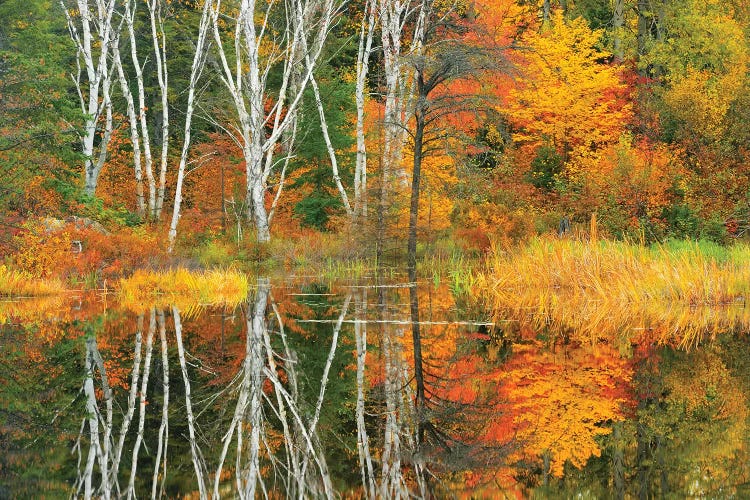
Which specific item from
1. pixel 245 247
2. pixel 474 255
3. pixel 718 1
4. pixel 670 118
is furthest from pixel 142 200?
pixel 718 1

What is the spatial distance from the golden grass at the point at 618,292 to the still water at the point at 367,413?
2.37 feet

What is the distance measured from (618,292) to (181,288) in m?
8.04

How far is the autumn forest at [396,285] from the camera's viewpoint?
17.4 feet

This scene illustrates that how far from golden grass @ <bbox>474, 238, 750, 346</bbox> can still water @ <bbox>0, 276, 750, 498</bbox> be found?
0.72 metres

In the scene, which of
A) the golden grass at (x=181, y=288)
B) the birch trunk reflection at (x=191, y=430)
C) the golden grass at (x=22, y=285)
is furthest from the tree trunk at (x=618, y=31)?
the birch trunk reflection at (x=191, y=430)

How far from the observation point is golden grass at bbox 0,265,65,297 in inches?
631

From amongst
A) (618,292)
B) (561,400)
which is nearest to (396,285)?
(618,292)

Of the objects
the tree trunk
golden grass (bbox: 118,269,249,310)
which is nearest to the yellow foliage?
the tree trunk

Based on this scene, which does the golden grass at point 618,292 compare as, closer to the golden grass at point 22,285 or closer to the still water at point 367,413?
the still water at point 367,413

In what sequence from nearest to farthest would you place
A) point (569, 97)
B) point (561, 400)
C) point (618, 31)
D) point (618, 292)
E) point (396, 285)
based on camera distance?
1. point (561, 400)
2. point (618, 292)
3. point (396, 285)
4. point (569, 97)
5. point (618, 31)

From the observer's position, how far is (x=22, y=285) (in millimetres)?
16250

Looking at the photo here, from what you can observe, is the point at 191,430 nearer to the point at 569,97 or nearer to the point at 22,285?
the point at 22,285

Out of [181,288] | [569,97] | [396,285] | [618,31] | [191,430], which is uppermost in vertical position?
[618,31]

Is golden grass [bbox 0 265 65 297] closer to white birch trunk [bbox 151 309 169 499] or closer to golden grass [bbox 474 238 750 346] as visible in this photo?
white birch trunk [bbox 151 309 169 499]
